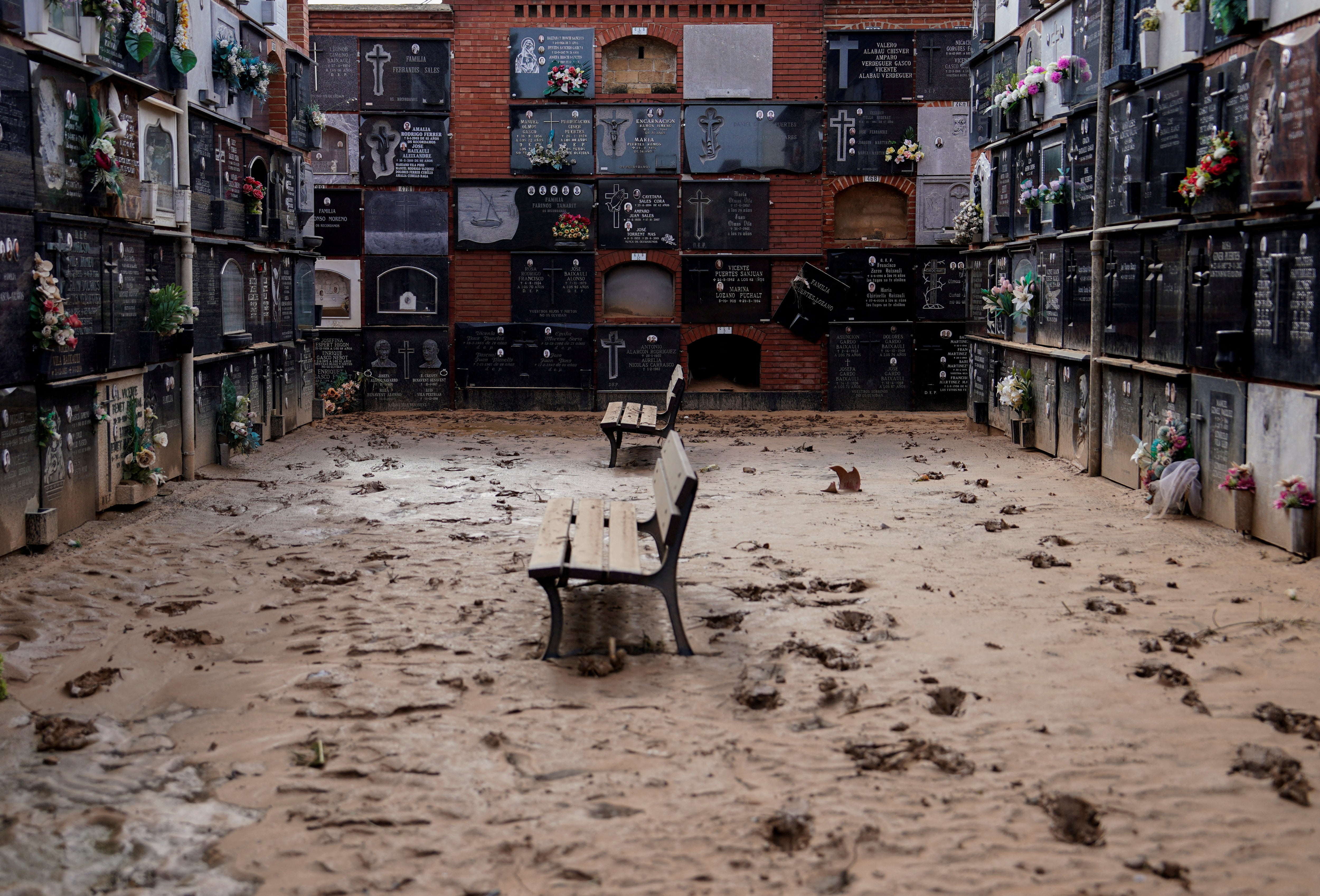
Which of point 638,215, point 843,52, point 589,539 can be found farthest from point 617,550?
point 843,52

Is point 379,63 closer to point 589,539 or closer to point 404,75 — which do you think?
point 404,75

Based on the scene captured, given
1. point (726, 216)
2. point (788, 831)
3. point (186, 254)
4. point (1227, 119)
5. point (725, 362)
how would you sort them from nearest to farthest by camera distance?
point (788, 831) → point (1227, 119) → point (186, 254) → point (726, 216) → point (725, 362)

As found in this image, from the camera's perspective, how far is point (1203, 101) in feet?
26.3

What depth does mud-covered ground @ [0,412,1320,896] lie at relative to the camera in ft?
10.8

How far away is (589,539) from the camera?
18.4ft

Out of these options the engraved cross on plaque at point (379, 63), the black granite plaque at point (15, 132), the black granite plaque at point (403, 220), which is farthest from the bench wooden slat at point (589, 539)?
the engraved cross on plaque at point (379, 63)

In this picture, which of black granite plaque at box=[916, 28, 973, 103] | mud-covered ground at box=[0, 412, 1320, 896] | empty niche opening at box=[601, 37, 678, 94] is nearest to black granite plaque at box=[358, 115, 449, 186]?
empty niche opening at box=[601, 37, 678, 94]

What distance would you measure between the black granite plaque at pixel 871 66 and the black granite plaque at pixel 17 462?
1130 centimetres

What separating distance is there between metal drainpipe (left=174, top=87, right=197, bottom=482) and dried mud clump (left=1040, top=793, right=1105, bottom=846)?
26.2 feet

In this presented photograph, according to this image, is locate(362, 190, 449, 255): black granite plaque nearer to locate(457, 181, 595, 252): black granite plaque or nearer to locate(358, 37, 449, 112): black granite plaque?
locate(457, 181, 595, 252): black granite plaque

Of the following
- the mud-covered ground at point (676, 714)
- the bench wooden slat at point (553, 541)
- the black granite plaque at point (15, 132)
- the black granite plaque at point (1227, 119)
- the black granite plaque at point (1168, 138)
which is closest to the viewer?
the mud-covered ground at point (676, 714)

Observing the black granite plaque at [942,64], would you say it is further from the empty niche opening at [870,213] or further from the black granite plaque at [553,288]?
the black granite plaque at [553,288]

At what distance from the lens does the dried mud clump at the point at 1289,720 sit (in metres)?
4.11

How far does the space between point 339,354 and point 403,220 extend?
1.97 m
